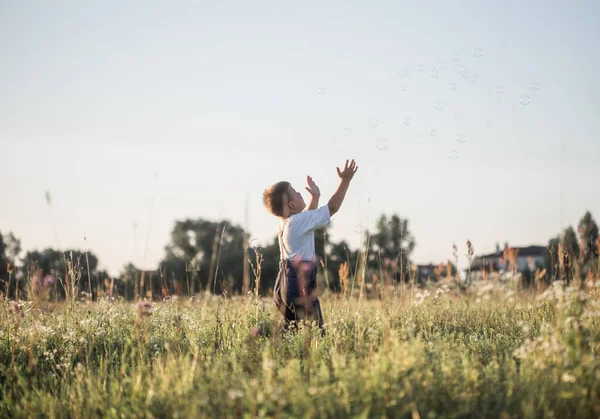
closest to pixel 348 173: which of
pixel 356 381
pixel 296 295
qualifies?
pixel 296 295

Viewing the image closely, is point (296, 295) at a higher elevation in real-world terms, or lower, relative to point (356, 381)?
higher

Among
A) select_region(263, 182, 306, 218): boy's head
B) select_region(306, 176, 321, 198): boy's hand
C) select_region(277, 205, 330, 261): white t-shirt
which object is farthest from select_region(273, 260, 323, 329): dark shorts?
select_region(306, 176, 321, 198): boy's hand

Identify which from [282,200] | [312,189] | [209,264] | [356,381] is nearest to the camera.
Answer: [356,381]

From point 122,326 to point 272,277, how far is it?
35292 mm

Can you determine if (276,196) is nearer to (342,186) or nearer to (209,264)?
(342,186)

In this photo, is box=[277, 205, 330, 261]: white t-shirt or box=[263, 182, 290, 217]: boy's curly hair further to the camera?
box=[263, 182, 290, 217]: boy's curly hair

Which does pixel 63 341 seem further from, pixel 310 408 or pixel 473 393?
pixel 473 393

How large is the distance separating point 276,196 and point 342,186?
75 centimetres

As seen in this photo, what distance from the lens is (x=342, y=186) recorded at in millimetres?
5840

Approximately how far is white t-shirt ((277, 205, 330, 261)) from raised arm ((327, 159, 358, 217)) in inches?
4.5

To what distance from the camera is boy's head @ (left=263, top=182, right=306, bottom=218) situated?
235 inches

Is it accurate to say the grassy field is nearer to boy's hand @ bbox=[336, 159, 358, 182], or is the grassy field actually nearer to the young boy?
the young boy

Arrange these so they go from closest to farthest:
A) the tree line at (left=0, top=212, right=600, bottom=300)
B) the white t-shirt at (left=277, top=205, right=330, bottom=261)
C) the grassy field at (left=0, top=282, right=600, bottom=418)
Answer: the grassy field at (left=0, top=282, right=600, bottom=418) → the white t-shirt at (left=277, top=205, right=330, bottom=261) → the tree line at (left=0, top=212, right=600, bottom=300)

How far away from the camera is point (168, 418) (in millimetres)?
3332
